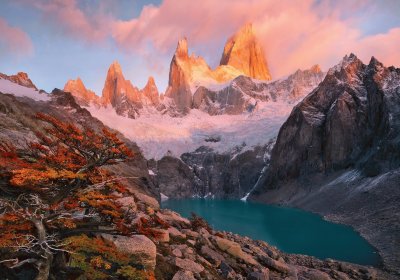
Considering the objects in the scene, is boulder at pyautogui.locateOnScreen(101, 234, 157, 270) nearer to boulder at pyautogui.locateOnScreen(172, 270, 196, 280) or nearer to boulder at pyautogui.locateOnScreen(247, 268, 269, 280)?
boulder at pyautogui.locateOnScreen(172, 270, 196, 280)

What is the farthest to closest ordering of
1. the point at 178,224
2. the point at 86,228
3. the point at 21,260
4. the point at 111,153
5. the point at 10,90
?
the point at 10,90, the point at 178,224, the point at 111,153, the point at 86,228, the point at 21,260

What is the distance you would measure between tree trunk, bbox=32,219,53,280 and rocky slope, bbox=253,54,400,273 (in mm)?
65812

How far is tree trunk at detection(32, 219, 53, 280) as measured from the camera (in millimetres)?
12789

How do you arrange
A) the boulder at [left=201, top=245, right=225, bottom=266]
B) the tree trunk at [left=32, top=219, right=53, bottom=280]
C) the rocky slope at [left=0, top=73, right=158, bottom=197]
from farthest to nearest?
1. the rocky slope at [left=0, top=73, right=158, bottom=197]
2. the boulder at [left=201, top=245, right=225, bottom=266]
3. the tree trunk at [left=32, top=219, right=53, bottom=280]

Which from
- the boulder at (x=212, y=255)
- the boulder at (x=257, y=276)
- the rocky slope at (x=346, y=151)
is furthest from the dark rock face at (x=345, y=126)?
the boulder at (x=212, y=255)

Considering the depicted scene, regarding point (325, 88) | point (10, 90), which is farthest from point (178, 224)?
A: point (325, 88)

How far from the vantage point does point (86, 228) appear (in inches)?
610

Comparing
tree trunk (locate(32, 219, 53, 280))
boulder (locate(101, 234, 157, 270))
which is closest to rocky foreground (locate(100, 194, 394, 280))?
boulder (locate(101, 234, 157, 270))

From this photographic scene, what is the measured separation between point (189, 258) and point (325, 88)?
163 metres

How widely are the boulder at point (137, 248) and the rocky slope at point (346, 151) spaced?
202ft

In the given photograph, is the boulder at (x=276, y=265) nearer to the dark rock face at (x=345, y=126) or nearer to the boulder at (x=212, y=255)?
the boulder at (x=212, y=255)

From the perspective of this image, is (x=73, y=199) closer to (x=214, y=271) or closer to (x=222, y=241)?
(x=214, y=271)

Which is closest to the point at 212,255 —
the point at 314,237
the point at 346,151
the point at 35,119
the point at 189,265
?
the point at 189,265

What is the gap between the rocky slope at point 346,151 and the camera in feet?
301
